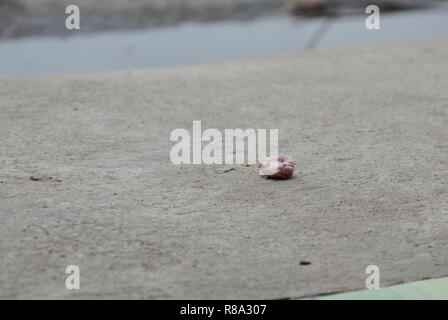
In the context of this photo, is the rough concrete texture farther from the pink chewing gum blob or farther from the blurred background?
the blurred background

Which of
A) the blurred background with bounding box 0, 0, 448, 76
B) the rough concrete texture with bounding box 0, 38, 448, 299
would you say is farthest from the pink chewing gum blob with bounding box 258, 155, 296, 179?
the blurred background with bounding box 0, 0, 448, 76

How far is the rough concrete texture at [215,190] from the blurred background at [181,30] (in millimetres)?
2261

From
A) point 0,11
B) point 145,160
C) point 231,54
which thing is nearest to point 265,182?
point 145,160

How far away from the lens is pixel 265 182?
14.7 ft

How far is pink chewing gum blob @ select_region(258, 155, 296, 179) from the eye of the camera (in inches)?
175

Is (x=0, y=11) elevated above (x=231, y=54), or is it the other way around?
(x=0, y=11)

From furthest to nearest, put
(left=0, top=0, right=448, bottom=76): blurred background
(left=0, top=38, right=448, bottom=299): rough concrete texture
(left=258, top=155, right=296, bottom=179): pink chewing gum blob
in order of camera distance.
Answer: (left=0, top=0, right=448, bottom=76): blurred background, (left=258, top=155, right=296, bottom=179): pink chewing gum blob, (left=0, top=38, right=448, bottom=299): rough concrete texture

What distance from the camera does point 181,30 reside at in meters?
11.5

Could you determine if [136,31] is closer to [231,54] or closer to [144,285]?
[231,54]

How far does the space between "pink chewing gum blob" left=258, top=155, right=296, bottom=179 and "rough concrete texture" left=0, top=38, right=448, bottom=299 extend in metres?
0.05

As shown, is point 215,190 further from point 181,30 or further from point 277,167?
point 181,30

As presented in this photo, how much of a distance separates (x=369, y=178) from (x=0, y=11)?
31.3ft

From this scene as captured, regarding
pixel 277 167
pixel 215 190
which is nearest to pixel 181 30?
pixel 277 167

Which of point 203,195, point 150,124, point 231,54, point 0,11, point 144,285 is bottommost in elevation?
point 144,285
